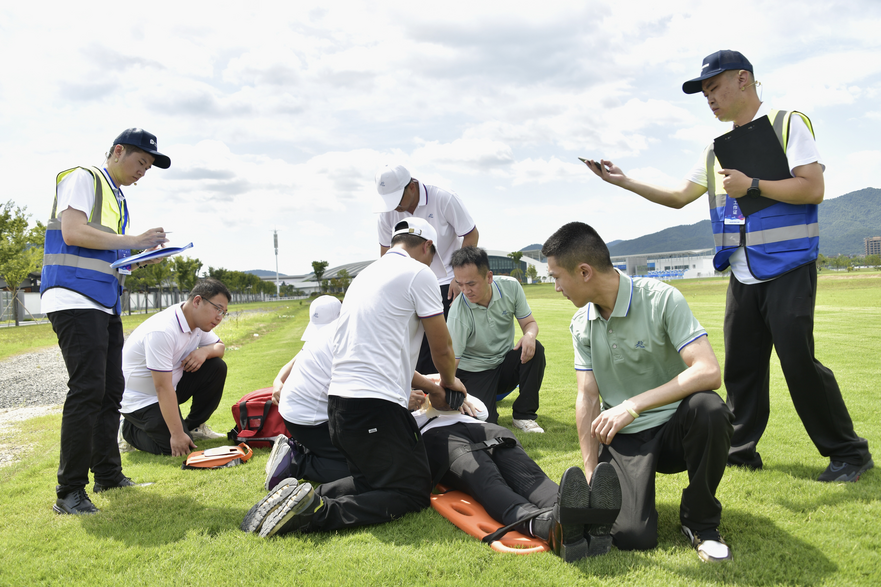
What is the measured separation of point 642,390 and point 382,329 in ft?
5.24

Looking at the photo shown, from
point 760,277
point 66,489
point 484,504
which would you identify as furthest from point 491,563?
point 66,489

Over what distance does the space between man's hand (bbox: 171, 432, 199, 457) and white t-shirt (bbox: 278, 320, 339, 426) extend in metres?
1.44

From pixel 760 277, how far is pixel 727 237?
39 cm

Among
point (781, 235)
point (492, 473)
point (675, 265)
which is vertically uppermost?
point (675, 265)

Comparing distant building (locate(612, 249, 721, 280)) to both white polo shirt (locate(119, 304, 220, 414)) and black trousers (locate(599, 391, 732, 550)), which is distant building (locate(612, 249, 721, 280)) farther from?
black trousers (locate(599, 391, 732, 550))

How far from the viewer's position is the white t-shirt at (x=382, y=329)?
327 centimetres

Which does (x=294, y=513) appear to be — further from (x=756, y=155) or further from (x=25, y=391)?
(x=25, y=391)

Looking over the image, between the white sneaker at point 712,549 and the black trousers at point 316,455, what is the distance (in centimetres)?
237

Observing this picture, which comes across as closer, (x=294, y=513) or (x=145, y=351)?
(x=294, y=513)

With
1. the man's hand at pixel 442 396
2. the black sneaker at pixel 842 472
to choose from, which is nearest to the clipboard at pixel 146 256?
the man's hand at pixel 442 396

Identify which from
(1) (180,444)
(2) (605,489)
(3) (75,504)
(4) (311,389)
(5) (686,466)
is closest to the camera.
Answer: (2) (605,489)

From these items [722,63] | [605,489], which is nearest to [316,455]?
[605,489]

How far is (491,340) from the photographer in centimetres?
557

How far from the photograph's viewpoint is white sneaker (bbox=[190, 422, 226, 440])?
18.8 ft
